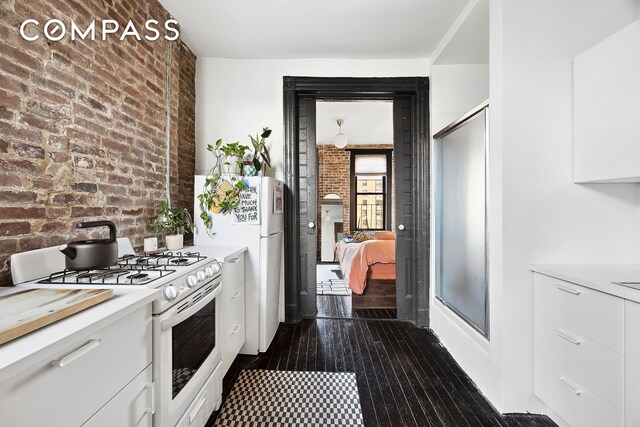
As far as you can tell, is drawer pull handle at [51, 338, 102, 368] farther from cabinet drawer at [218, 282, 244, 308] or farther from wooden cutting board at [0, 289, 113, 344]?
cabinet drawer at [218, 282, 244, 308]

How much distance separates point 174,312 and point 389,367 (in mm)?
1678

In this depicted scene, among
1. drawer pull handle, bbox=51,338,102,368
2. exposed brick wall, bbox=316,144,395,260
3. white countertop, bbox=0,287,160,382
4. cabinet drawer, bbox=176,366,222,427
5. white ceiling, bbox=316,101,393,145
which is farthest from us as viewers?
exposed brick wall, bbox=316,144,395,260

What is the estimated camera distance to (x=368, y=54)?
2.96 metres

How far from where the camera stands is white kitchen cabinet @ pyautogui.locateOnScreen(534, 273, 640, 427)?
1.23 meters

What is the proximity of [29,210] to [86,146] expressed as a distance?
1.51ft

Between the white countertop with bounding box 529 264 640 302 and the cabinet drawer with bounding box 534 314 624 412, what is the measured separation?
0.86 feet

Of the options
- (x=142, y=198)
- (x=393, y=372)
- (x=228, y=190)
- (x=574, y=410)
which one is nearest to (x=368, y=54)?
(x=228, y=190)

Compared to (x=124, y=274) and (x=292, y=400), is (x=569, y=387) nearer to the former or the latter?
(x=292, y=400)

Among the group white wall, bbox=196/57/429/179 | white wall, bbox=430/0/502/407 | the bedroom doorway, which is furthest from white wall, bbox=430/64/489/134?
the bedroom doorway

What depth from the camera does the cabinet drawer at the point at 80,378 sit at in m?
0.67

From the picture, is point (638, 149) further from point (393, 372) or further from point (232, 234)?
point (232, 234)

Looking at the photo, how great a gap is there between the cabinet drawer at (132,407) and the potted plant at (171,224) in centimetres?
114

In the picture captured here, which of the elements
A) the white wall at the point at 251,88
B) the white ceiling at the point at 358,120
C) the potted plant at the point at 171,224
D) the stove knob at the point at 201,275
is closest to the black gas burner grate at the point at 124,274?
the stove knob at the point at 201,275

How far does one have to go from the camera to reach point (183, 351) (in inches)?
53.3
